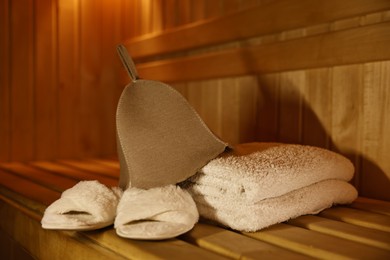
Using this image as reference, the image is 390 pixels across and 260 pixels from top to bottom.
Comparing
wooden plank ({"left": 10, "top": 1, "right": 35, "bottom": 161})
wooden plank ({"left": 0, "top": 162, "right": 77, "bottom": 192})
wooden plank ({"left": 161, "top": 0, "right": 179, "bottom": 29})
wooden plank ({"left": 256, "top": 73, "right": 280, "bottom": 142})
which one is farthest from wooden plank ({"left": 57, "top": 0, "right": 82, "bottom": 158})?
wooden plank ({"left": 256, "top": 73, "right": 280, "bottom": 142})

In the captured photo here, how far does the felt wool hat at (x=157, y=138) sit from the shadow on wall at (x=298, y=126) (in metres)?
0.43

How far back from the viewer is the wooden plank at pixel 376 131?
100 centimetres

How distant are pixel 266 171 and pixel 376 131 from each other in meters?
0.42

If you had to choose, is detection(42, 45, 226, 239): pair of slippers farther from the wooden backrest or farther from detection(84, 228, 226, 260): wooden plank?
the wooden backrest

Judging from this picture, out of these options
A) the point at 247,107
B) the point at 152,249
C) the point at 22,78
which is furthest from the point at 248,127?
the point at 22,78

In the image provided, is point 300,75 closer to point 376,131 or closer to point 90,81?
point 376,131

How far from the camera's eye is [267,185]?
0.73m

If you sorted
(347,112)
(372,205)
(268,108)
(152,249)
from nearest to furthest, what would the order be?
(152,249) < (372,205) < (347,112) < (268,108)

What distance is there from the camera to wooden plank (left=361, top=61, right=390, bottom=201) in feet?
3.29

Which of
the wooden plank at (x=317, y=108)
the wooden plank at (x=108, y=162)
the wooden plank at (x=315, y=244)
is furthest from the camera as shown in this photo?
the wooden plank at (x=108, y=162)

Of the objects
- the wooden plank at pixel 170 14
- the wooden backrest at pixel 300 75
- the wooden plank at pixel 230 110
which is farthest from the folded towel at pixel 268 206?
the wooden plank at pixel 170 14

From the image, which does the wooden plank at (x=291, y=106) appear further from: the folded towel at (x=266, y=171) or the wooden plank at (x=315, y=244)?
the wooden plank at (x=315, y=244)

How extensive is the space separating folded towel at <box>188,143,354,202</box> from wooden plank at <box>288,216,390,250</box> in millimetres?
66

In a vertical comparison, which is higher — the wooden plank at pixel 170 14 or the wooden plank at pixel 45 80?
the wooden plank at pixel 170 14
